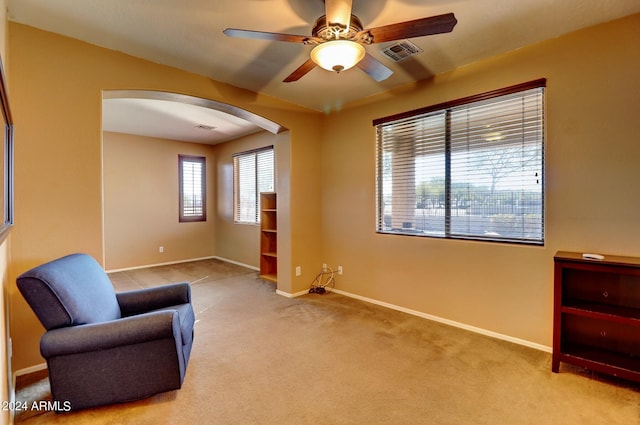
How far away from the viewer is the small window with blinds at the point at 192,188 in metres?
6.51

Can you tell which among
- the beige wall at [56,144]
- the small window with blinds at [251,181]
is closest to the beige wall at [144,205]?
the small window with blinds at [251,181]

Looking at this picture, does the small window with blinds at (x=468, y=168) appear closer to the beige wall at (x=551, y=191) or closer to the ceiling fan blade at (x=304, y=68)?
the beige wall at (x=551, y=191)

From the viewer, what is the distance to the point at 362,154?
12.8 feet

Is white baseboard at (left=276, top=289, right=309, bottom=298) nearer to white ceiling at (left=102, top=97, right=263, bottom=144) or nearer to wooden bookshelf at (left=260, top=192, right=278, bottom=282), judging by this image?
wooden bookshelf at (left=260, top=192, right=278, bottom=282)

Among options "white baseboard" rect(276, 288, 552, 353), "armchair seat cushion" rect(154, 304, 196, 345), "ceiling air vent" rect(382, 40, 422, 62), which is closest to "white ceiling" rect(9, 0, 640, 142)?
"ceiling air vent" rect(382, 40, 422, 62)

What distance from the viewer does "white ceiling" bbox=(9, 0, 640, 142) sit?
6.71ft

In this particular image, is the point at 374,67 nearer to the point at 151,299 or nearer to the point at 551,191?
the point at 551,191

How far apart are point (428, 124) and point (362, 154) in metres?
0.91

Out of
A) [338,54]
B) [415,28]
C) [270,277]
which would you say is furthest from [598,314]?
[270,277]

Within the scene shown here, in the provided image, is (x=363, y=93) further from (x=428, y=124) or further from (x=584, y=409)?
(x=584, y=409)

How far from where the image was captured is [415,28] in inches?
67.1

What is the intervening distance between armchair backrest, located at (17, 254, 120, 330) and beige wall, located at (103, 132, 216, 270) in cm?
412

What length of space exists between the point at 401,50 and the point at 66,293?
307cm

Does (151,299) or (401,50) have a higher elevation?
(401,50)
